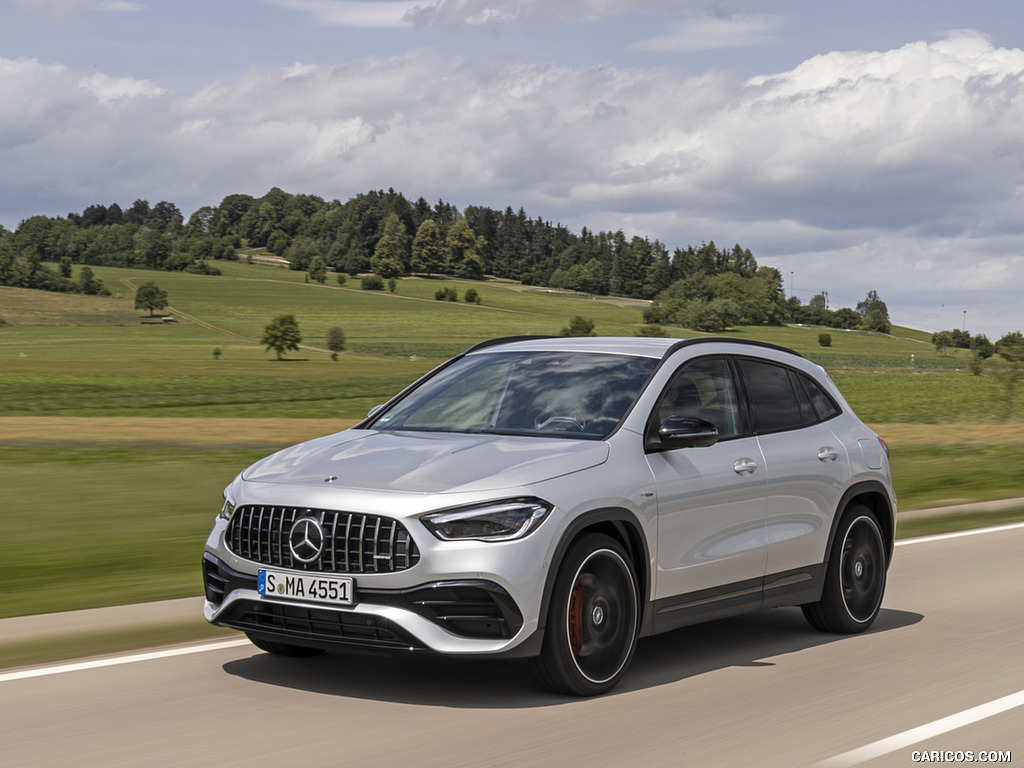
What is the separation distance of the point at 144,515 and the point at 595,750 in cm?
977

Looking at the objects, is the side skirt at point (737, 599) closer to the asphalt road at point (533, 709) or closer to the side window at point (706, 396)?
the asphalt road at point (533, 709)

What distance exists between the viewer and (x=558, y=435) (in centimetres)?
628

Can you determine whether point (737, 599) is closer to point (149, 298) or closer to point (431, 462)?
point (431, 462)

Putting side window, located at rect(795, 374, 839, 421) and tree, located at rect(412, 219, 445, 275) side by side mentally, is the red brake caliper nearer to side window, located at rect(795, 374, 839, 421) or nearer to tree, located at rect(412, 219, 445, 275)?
side window, located at rect(795, 374, 839, 421)

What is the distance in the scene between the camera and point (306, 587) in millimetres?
5559

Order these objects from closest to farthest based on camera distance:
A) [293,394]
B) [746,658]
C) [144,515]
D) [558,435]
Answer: [558,435]
[746,658]
[144,515]
[293,394]

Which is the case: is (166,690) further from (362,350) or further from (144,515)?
(362,350)

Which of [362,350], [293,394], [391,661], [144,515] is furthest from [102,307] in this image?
[391,661]

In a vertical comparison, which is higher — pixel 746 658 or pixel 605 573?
pixel 605 573

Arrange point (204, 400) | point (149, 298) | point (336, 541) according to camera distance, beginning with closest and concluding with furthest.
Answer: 1. point (336, 541)
2. point (204, 400)
3. point (149, 298)

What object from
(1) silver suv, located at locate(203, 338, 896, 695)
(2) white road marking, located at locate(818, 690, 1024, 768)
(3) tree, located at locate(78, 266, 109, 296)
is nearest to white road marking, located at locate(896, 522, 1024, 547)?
(1) silver suv, located at locate(203, 338, 896, 695)

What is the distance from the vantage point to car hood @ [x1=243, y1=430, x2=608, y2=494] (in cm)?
558

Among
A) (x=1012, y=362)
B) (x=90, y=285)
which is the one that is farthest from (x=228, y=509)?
(x=90, y=285)

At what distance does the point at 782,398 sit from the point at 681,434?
60.3 inches
